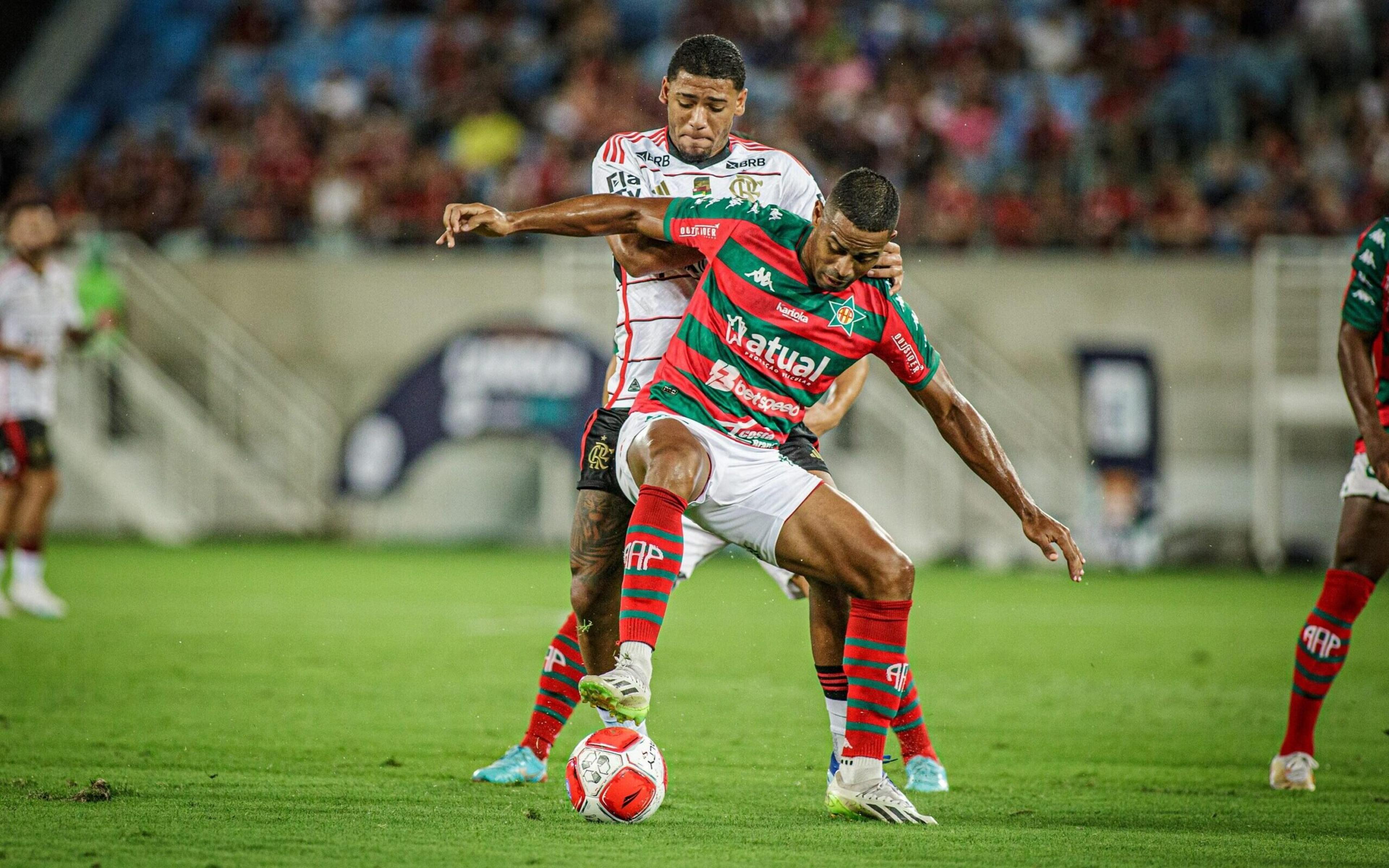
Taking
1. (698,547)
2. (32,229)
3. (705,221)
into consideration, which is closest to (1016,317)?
(32,229)

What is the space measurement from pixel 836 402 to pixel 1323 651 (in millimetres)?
2129

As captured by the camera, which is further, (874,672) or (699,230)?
(699,230)

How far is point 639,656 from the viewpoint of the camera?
4.88 meters

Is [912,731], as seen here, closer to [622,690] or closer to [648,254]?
[622,690]

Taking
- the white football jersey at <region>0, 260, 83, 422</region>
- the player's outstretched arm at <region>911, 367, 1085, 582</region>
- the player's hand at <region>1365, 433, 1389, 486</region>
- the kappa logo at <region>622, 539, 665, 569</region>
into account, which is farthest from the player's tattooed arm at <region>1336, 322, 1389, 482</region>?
the white football jersey at <region>0, 260, 83, 422</region>

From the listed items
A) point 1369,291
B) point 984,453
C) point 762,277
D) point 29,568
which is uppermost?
point 1369,291

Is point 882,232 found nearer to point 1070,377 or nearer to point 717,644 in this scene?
point 717,644

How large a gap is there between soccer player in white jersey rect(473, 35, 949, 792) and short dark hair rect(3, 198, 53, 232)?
6359 millimetres

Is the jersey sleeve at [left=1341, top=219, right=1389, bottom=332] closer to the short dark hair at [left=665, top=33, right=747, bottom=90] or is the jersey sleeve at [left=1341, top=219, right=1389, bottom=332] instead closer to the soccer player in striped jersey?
the soccer player in striped jersey

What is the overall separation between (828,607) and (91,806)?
97.4 inches

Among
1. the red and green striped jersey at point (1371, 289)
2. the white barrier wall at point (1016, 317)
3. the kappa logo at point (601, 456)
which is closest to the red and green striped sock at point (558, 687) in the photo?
the kappa logo at point (601, 456)

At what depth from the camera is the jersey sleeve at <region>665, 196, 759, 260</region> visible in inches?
215

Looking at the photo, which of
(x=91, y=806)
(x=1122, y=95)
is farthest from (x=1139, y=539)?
(x=91, y=806)

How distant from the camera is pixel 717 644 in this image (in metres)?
10.2
